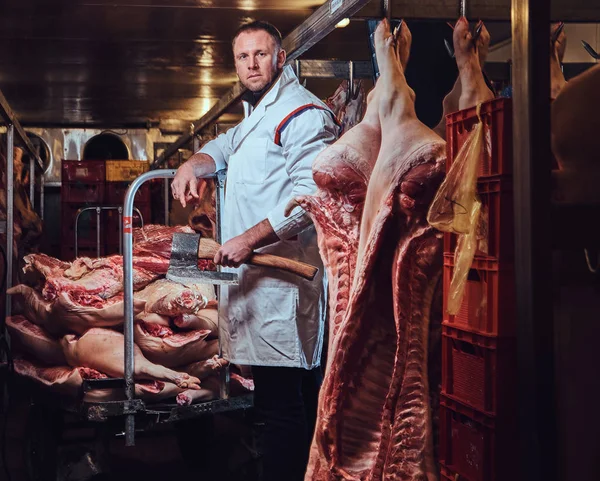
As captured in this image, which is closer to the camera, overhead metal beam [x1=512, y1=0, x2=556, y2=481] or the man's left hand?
overhead metal beam [x1=512, y1=0, x2=556, y2=481]

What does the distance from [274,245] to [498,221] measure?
186 centimetres

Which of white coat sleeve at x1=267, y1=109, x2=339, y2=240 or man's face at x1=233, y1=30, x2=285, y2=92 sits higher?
man's face at x1=233, y1=30, x2=285, y2=92

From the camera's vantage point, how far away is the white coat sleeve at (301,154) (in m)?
3.91

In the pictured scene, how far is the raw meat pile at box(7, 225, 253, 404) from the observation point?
16.3 ft

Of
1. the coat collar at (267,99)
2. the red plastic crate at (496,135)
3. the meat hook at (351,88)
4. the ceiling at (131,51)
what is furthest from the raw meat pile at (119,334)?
the ceiling at (131,51)

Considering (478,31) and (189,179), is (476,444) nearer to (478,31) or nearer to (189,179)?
(478,31)

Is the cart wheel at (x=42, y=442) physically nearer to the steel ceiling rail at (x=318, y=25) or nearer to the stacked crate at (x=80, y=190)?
the steel ceiling rail at (x=318, y=25)

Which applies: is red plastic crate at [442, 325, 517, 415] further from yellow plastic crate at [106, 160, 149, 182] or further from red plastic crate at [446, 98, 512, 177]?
yellow plastic crate at [106, 160, 149, 182]

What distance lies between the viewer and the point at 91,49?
10.2 meters

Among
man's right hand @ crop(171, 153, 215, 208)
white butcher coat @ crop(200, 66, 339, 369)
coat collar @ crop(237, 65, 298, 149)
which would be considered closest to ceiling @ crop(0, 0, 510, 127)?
man's right hand @ crop(171, 153, 215, 208)

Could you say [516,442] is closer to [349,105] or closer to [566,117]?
[566,117]

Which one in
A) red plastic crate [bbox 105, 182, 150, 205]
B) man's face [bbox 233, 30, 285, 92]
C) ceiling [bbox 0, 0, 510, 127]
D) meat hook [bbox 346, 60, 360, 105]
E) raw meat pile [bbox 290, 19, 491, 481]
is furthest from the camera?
red plastic crate [bbox 105, 182, 150, 205]

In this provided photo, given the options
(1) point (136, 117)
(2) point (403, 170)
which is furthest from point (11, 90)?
(2) point (403, 170)

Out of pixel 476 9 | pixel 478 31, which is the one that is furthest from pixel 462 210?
pixel 476 9
